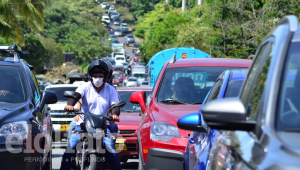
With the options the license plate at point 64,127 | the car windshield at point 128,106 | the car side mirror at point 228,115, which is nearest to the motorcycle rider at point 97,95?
the car side mirror at point 228,115

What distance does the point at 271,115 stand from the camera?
6.96 ft

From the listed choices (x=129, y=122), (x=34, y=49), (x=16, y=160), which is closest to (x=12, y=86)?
(x=16, y=160)

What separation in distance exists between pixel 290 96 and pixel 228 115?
340mm

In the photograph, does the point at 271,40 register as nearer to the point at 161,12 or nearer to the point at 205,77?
the point at 205,77

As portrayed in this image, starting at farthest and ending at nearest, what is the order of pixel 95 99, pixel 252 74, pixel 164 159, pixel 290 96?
1. pixel 95 99
2. pixel 164 159
3. pixel 252 74
4. pixel 290 96

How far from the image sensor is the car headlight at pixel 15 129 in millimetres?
4852

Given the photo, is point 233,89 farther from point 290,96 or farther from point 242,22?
point 242,22

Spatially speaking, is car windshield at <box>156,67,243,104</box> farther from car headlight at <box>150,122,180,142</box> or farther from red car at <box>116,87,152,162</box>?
red car at <box>116,87,152,162</box>

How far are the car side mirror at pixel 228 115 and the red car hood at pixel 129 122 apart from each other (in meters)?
6.72

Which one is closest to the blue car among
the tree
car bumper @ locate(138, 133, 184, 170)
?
car bumper @ locate(138, 133, 184, 170)

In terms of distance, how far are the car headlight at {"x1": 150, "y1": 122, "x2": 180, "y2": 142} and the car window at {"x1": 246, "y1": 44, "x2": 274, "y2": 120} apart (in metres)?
2.83

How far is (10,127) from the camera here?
493cm

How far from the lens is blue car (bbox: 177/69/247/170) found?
3.62 metres

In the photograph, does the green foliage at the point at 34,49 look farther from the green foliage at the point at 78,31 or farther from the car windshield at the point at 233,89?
the car windshield at the point at 233,89
